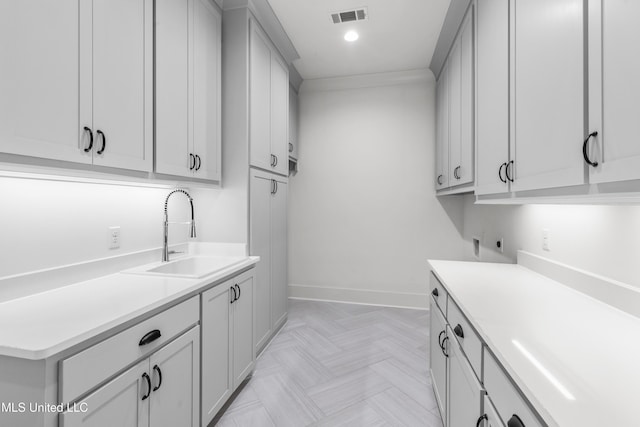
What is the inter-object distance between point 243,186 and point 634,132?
1.97m

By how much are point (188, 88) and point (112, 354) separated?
1505 millimetres

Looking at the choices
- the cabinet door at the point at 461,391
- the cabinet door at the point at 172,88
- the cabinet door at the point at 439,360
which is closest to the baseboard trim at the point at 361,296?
the cabinet door at the point at 439,360

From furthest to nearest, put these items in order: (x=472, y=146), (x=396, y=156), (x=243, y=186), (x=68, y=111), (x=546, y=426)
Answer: (x=396, y=156), (x=243, y=186), (x=472, y=146), (x=68, y=111), (x=546, y=426)

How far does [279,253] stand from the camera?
2.78 m

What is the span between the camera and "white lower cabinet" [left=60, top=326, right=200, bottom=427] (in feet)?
2.98

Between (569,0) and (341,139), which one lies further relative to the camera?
(341,139)

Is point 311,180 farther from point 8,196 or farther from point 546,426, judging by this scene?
point 546,426

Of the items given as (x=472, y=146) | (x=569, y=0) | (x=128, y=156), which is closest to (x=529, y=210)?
(x=472, y=146)

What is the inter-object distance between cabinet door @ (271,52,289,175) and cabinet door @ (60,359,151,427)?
1.88 metres

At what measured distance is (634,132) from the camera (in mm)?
701

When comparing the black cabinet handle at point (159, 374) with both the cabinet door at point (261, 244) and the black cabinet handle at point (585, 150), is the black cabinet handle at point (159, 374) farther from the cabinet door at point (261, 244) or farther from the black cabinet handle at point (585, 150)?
the black cabinet handle at point (585, 150)

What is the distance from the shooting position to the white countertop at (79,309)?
0.81 m

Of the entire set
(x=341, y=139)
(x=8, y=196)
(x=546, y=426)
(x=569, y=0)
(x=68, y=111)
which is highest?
(x=341, y=139)

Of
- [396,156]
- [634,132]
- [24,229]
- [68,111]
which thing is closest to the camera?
[634,132]
